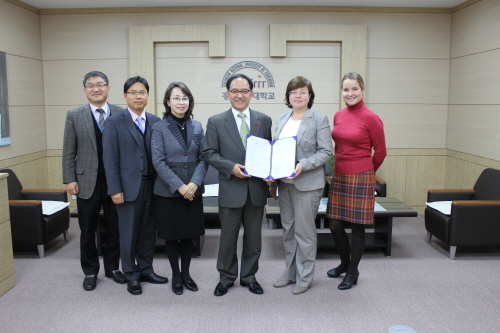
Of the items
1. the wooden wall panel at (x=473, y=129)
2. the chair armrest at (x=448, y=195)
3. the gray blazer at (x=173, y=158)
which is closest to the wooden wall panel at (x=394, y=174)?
the wooden wall panel at (x=473, y=129)

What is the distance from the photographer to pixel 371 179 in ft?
11.5

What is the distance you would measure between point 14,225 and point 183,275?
2.14m

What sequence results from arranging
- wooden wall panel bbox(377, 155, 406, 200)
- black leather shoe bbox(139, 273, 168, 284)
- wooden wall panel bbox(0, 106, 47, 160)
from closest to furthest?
black leather shoe bbox(139, 273, 168, 284)
wooden wall panel bbox(0, 106, 47, 160)
wooden wall panel bbox(377, 155, 406, 200)

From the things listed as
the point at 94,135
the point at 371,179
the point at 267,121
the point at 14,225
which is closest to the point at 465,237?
the point at 371,179

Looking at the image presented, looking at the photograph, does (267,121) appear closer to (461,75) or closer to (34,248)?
(34,248)

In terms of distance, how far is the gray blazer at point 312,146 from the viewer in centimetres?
335

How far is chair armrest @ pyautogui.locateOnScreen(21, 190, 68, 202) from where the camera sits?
5230 mm

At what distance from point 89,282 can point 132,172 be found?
3.83 ft

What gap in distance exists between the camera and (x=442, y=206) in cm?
486

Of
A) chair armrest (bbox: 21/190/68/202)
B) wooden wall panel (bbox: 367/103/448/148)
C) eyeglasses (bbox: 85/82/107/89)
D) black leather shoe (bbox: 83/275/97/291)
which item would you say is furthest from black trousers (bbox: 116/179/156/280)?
wooden wall panel (bbox: 367/103/448/148)

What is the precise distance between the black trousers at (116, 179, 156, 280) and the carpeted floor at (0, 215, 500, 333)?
248mm

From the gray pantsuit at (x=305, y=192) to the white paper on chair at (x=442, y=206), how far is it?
1988 mm

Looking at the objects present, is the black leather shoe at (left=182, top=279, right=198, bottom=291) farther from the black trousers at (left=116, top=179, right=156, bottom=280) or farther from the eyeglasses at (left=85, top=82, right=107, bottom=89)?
the eyeglasses at (left=85, top=82, right=107, bottom=89)

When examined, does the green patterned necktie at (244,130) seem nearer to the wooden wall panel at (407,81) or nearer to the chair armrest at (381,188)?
the chair armrest at (381,188)
